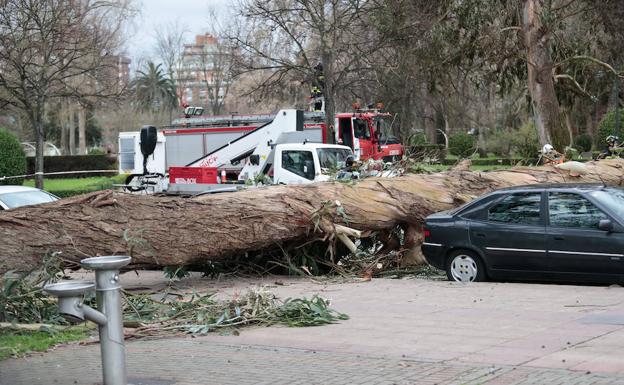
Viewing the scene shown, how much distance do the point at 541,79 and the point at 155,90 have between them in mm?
77278

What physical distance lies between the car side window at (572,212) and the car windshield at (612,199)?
14 centimetres

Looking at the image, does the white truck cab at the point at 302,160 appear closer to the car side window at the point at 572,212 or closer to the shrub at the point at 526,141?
the car side window at the point at 572,212

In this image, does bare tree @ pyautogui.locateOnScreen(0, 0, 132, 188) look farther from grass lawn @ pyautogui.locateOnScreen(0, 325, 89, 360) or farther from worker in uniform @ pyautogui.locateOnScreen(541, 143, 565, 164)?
grass lawn @ pyautogui.locateOnScreen(0, 325, 89, 360)

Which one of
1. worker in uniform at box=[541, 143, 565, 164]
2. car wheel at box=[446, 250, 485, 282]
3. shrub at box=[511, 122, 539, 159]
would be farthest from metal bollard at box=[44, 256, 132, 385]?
shrub at box=[511, 122, 539, 159]

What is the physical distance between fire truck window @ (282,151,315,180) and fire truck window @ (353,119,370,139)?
852cm

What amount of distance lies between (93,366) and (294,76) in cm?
2813

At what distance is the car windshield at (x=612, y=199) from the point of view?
34.9ft

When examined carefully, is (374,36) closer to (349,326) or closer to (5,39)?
(5,39)

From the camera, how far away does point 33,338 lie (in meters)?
8.21

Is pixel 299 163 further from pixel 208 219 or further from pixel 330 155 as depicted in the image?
pixel 208 219

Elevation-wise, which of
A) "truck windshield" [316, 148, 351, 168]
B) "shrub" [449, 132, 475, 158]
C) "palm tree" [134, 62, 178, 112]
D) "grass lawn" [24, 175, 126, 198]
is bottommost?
"grass lawn" [24, 175, 126, 198]

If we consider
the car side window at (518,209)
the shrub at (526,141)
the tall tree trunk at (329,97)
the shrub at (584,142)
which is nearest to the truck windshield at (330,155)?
the tall tree trunk at (329,97)

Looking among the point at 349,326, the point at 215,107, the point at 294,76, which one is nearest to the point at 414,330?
the point at 349,326

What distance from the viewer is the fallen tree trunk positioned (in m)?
10.2
